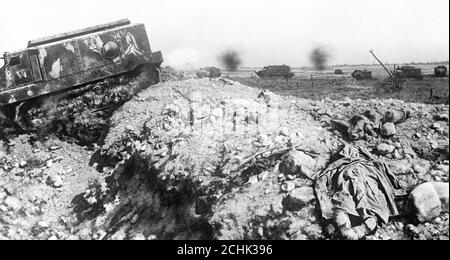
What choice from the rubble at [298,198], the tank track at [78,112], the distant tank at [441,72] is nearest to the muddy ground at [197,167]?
the rubble at [298,198]

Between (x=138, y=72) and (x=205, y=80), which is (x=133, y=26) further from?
(x=205, y=80)

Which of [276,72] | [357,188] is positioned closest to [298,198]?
[357,188]

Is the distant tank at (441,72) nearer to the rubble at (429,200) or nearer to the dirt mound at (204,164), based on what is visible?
the dirt mound at (204,164)

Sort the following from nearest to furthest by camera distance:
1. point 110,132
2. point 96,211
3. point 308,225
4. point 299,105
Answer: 1. point 308,225
2. point 96,211
3. point 299,105
4. point 110,132

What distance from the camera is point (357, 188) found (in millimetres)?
5363

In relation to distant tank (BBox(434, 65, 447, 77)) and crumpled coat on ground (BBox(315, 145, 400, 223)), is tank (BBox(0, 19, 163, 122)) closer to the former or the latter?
crumpled coat on ground (BBox(315, 145, 400, 223))

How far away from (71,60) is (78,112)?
3.95 feet

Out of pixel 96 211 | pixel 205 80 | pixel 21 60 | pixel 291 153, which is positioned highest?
pixel 21 60

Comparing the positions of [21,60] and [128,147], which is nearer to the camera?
[128,147]

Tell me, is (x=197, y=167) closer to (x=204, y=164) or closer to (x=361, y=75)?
(x=204, y=164)

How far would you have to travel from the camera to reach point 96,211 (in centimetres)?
740

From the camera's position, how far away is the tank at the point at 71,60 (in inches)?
365

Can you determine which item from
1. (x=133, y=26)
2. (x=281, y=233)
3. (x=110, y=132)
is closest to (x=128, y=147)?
(x=110, y=132)

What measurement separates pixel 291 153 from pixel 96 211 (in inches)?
146
